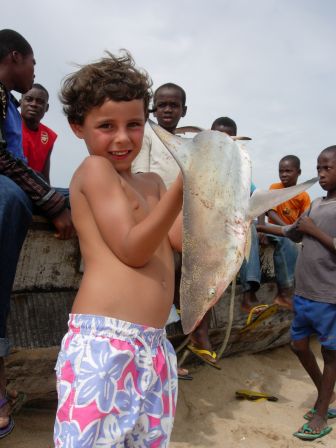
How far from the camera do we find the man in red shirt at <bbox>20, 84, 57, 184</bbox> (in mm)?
4449

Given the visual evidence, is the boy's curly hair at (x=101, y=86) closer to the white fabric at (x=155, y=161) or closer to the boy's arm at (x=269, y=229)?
the white fabric at (x=155, y=161)

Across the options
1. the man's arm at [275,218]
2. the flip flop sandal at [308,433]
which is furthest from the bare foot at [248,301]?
the man's arm at [275,218]

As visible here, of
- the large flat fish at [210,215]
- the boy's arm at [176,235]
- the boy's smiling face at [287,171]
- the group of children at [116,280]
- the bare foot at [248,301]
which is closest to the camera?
the large flat fish at [210,215]

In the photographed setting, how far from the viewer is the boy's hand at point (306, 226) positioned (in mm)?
3895

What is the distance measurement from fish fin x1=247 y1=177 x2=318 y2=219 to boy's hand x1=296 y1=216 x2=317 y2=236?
2750mm

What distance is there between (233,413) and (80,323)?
2.62m

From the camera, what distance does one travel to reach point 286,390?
4488mm

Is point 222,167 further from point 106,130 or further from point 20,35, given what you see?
point 20,35

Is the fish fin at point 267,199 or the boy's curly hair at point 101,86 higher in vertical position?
the boy's curly hair at point 101,86

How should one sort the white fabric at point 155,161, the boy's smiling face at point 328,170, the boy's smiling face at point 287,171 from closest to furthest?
1. the white fabric at point 155,161
2. the boy's smiling face at point 328,170
3. the boy's smiling face at point 287,171

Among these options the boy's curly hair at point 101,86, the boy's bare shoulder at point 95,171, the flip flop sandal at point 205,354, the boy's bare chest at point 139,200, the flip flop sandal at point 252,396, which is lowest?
the flip flop sandal at point 252,396

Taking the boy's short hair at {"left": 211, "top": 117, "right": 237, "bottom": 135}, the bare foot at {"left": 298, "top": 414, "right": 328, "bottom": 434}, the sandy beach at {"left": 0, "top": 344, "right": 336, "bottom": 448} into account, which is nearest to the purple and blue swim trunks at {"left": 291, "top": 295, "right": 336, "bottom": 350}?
the bare foot at {"left": 298, "top": 414, "right": 328, "bottom": 434}

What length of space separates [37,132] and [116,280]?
11.5 feet

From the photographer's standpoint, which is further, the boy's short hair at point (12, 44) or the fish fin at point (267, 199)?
the boy's short hair at point (12, 44)
